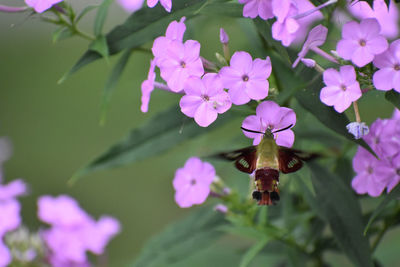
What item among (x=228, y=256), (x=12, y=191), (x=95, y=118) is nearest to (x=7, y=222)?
(x=12, y=191)

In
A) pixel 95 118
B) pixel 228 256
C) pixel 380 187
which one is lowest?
pixel 95 118

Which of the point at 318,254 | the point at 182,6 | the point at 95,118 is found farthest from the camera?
the point at 95,118

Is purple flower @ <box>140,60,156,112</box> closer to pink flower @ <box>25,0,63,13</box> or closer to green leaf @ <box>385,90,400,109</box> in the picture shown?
pink flower @ <box>25,0,63,13</box>

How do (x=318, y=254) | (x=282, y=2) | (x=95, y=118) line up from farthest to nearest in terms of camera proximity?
(x=95, y=118) < (x=318, y=254) < (x=282, y=2)

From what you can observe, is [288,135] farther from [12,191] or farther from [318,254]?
[12,191]

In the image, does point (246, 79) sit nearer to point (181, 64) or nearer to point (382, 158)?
point (181, 64)

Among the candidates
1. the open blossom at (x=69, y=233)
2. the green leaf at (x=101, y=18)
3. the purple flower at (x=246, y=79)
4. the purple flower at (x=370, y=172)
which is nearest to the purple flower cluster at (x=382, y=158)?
the purple flower at (x=370, y=172)

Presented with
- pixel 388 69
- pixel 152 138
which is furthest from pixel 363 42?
pixel 152 138

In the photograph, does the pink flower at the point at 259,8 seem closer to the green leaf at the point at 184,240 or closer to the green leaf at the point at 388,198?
the green leaf at the point at 388,198
